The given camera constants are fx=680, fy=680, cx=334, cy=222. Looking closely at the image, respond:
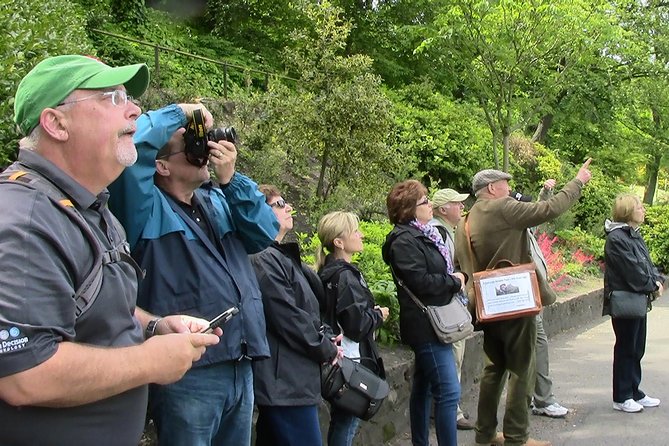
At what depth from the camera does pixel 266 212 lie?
3.22m

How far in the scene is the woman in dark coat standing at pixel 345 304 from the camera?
4160 mm

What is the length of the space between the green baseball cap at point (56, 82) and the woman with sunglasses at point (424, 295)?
120 inches

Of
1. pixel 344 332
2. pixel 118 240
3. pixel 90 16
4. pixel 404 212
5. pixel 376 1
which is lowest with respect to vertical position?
pixel 344 332

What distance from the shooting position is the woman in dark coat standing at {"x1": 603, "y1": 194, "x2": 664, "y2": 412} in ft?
21.0

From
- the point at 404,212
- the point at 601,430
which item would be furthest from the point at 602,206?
the point at 404,212

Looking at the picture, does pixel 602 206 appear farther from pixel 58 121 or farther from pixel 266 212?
pixel 58 121

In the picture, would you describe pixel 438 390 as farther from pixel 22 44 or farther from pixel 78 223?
pixel 22 44

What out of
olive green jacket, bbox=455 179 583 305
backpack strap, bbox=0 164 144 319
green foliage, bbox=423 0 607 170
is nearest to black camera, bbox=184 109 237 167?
backpack strap, bbox=0 164 144 319

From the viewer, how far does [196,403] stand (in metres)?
2.85

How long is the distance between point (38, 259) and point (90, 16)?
42.1 feet

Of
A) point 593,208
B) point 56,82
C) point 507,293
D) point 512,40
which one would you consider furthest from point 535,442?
point 593,208

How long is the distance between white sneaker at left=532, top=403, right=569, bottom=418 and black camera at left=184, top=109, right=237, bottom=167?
4.60 m

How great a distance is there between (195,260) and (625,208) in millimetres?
4912

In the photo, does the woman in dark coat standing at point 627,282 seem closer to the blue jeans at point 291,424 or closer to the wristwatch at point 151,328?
the blue jeans at point 291,424
